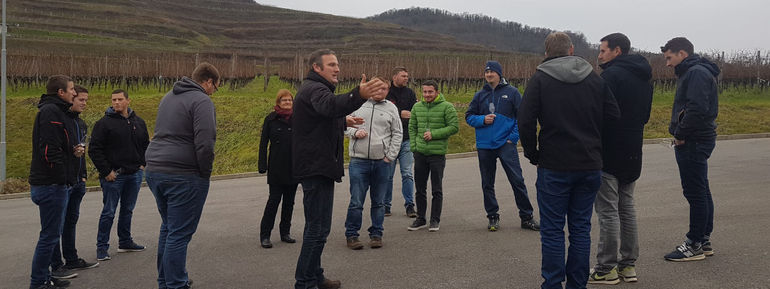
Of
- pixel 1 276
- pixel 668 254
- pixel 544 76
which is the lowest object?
pixel 1 276

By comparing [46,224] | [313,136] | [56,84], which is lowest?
[46,224]

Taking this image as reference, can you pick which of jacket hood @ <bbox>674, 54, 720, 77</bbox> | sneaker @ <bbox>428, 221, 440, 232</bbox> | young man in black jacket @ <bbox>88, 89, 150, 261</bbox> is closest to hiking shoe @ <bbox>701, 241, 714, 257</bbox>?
jacket hood @ <bbox>674, 54, 720, 77</bbox>

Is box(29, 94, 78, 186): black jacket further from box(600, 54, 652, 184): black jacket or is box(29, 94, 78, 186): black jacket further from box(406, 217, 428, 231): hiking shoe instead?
box(600, 54, 652, 184): black jacket

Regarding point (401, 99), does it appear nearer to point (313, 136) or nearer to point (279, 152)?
point (279, 152)

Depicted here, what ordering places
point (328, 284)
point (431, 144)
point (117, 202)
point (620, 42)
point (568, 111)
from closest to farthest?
point (568, 111)
point (620, 42)
point (328, 284)
point (117, 202)
point (431, 144)

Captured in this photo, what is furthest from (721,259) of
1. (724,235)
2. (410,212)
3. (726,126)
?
(726,126)

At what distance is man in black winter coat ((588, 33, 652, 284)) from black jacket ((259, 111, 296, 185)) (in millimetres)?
3246

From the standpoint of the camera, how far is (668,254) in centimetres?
526

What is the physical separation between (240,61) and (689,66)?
36.9m

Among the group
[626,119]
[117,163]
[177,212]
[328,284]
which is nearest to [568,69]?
[626,119]

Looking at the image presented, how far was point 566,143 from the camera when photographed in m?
4.14

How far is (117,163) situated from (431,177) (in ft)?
11.3

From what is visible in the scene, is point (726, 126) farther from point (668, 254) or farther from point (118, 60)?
point (118, 60)

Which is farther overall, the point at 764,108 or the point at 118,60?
the point at 118,60
